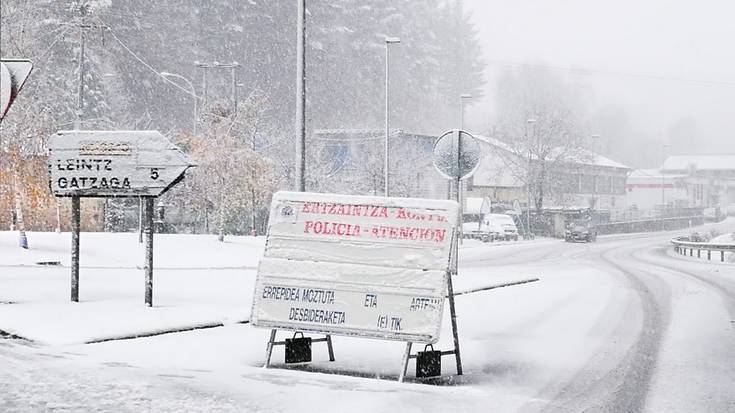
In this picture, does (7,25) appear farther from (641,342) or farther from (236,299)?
(641,342)

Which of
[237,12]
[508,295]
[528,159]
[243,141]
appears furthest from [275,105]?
[508,295]

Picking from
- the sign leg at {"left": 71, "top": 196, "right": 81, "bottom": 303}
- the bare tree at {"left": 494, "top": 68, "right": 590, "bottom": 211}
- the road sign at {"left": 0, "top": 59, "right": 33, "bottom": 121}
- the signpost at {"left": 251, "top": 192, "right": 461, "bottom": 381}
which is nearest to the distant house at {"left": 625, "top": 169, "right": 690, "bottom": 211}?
the bare tree at {"left": 494, "top": 68, "right": 590, "bottom": 211}

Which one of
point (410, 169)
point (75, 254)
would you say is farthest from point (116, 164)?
point (410, 169)

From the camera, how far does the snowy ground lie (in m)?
8.56

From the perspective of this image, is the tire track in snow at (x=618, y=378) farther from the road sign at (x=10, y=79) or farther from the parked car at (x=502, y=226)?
the parked car at (x=502, y=226)

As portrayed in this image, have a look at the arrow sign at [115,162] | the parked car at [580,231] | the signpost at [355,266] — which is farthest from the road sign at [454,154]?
the parked car at [580,231]

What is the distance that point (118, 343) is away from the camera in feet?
37.7

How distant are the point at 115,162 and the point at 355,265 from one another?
222 inches

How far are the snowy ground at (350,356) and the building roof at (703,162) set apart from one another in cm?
15564

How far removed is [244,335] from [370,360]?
2.38 metres

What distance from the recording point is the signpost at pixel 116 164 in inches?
562

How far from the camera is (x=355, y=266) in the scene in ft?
33.4

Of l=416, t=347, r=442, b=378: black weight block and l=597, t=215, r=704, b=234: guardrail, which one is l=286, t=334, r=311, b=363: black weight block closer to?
l=416, t=347, r=442, b=378: black weight block

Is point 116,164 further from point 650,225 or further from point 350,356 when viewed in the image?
point 650,225
